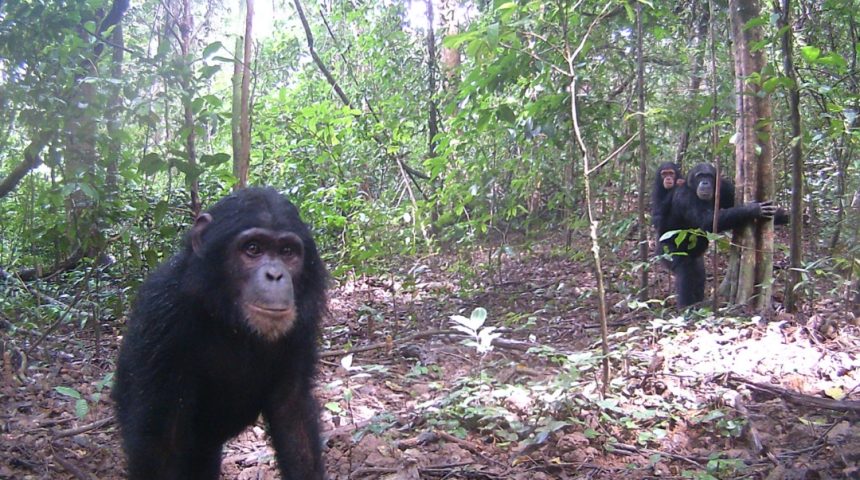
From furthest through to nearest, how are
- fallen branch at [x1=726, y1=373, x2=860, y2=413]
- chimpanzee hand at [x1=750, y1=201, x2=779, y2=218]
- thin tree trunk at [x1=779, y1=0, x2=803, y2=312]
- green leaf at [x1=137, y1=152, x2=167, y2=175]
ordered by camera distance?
chimpanzee hand at [x1=750, y1=201, x2=779, y2=218]
thin tree trunk at [x1=779, y1=0, x2=803, y2=312]
green leaf at [x1=137, y1=152, x2=167, y2=175]
fallen branch at [x1=726, y1=373, x2=860, y2=413]

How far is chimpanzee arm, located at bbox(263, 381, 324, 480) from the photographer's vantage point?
3.53 meters

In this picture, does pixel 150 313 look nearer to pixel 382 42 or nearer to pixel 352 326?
pixel 352 326

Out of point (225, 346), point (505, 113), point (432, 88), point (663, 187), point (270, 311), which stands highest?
point (432, 88)

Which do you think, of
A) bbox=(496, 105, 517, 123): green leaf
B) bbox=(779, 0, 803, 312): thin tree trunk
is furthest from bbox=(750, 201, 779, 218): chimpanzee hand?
bbox=(496, 105, 517, 123): green leaf

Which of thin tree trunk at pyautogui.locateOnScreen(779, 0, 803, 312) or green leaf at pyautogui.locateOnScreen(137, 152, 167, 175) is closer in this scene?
green leaf at pyautogui.locateOnScreen(137, 152, 167, 175)

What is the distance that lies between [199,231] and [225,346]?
2.05 ft

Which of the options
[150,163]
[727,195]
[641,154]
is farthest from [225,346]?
[727,195]

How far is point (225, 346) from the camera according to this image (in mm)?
3465

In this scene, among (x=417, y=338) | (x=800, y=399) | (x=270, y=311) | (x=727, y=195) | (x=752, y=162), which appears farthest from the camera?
(x=727, y=195)

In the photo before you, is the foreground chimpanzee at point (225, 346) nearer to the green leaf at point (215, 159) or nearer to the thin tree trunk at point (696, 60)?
the green leaf at point (215, 159)

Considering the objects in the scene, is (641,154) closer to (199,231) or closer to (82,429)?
(199,231)

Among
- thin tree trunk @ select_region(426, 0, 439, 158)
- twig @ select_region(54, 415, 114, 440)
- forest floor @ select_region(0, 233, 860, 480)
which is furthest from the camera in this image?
thin tree trunk @ select_region(426, 0, 439, 158)

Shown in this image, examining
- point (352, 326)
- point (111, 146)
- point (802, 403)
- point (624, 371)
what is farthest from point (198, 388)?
point (352, 326)

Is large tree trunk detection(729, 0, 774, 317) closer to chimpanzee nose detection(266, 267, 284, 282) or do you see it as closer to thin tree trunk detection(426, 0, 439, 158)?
chimpanzee nose detection(266, 267, 284, 282)
